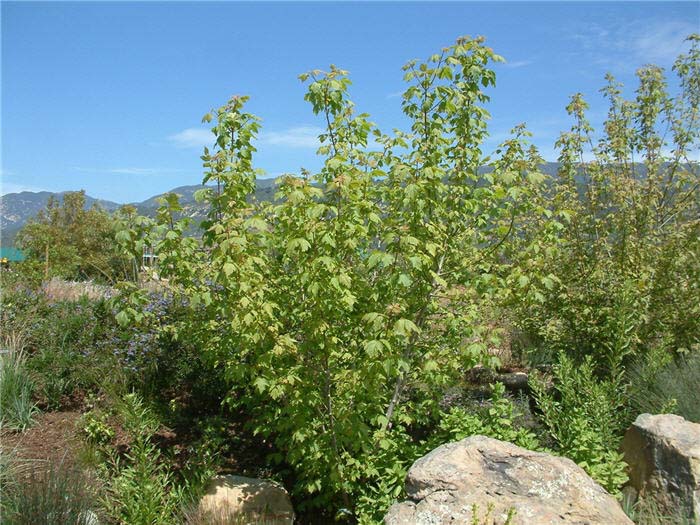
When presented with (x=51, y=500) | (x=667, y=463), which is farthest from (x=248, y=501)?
(x=667, y=463)

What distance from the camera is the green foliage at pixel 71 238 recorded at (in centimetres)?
1519

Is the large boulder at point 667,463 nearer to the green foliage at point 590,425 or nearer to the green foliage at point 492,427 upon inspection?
the green foliage at point 590,425

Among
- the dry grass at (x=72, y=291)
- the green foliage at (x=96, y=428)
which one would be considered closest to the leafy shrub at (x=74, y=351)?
the green foliage at (x=96, y=428)

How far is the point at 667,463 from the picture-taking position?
3.66 metres

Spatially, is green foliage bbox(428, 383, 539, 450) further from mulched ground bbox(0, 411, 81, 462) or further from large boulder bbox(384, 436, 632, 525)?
mulched ground bbox(0, 411, 81, 462)

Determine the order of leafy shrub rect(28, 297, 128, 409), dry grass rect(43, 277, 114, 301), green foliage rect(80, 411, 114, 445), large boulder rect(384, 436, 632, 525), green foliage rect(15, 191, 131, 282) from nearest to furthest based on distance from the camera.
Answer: large boulder rect(384, 436, 632, 525)
green foliage rect(80, 411, 114, 445)
leafy shrub rect(28, 297, 128, 409)
dry grass rect(43, 277, 114, 301)
green foliage rect(15, 191, 131, 282)

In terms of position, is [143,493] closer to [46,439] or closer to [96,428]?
[96,428]

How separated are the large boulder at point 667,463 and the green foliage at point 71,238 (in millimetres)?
12591

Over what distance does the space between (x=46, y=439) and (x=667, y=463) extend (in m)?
5.09

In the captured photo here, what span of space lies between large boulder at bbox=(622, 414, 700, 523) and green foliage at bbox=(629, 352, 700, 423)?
0.63 meters

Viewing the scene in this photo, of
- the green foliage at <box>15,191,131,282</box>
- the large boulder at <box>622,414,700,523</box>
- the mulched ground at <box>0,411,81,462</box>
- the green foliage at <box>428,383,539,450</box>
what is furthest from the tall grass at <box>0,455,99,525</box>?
the green foliage at <box>15,191,131,282</box>

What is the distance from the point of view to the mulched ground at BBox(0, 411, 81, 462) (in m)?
4.67

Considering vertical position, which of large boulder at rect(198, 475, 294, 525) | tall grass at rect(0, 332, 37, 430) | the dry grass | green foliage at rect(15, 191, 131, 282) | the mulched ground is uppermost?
green foliage at rect(15, 191, 131, 282)

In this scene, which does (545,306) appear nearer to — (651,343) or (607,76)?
(651,343)
